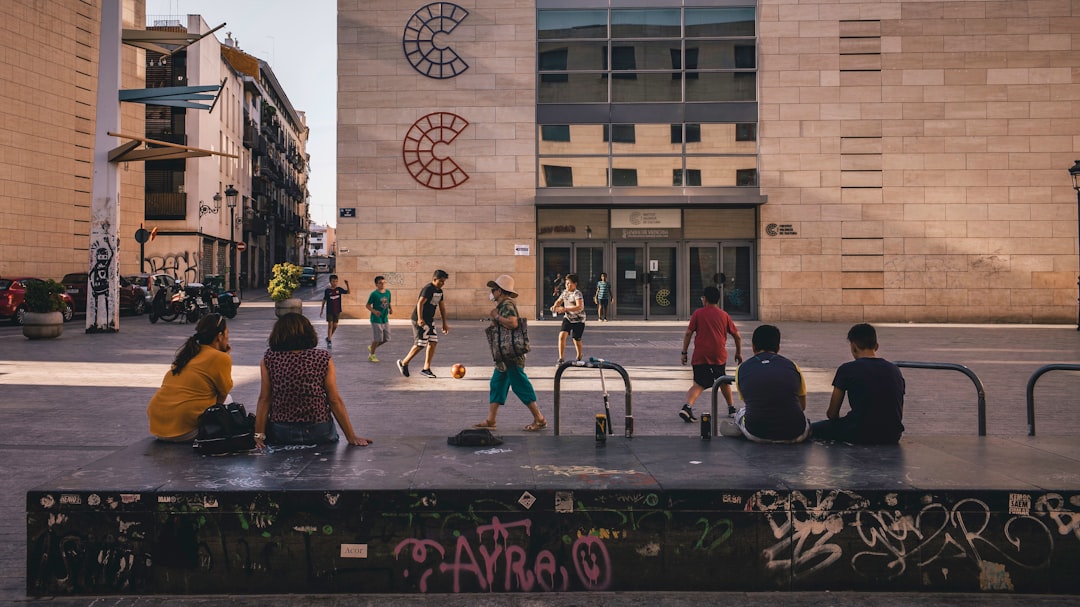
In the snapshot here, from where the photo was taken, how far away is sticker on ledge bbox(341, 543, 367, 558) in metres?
4.54

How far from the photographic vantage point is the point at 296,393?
19.5 feet

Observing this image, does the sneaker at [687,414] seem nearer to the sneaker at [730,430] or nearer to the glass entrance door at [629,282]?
the sneaker at [730,430]

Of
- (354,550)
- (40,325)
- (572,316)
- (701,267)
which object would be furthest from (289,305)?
(354,550)

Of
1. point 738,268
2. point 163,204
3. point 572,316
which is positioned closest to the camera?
point 572,316

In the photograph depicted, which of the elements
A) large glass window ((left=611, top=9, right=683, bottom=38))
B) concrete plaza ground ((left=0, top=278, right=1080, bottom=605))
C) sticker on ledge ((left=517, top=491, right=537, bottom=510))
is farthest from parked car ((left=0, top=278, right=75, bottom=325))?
sticker on ledge ((left=517, top=491, right=537, bottom=510))

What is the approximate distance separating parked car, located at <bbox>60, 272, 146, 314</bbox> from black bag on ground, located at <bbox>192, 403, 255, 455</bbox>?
2641 centimetres

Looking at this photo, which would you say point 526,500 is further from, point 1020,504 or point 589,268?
point 589,268

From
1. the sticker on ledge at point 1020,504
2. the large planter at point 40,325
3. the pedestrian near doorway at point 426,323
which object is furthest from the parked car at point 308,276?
the sticker on ledge at point 1020,504

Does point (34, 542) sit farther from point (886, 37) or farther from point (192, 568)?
point (886, 37)

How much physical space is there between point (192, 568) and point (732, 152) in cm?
2655

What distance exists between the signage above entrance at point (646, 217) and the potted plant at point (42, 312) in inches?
655

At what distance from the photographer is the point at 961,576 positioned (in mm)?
4637

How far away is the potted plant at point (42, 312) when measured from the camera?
777 inches

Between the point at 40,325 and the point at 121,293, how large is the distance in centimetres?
1175
